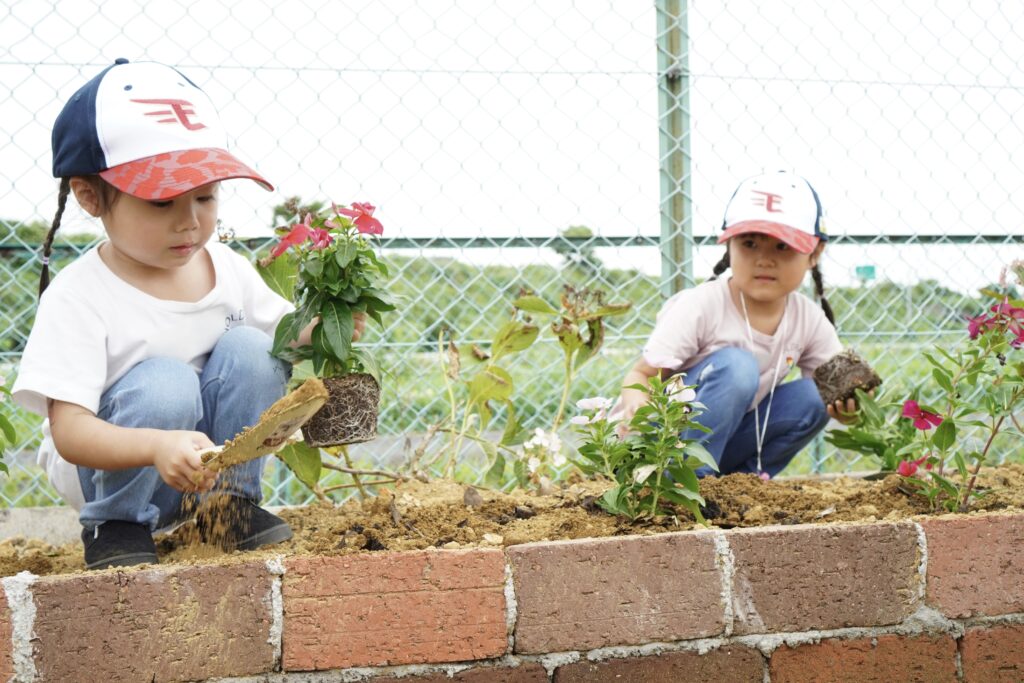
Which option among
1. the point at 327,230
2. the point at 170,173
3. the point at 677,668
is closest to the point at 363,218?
the point at 327,230

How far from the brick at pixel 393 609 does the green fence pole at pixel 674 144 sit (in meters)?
1.41

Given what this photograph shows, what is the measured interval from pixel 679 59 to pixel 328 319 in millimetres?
1459

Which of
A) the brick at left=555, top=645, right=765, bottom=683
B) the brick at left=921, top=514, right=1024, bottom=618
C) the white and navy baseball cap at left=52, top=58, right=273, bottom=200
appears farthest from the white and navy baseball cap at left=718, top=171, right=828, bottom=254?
the white and navy baseball cap at left=52, top=58, right=273, bottom=200

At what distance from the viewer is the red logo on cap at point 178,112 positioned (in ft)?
6.41

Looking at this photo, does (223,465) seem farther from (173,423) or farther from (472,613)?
(472,613)

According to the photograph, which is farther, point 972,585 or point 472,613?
point 972,585

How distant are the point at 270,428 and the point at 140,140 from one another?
0.62 meters

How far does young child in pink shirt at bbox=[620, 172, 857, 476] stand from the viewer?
8.94 ft

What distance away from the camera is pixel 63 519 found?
2.53 m

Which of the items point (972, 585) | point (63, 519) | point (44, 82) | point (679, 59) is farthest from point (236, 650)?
point (679, 59)

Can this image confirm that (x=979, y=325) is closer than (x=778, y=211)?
Yes

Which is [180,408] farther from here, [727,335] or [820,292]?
[820,292]

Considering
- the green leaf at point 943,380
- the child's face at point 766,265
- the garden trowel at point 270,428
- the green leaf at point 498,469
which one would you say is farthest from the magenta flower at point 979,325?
the garden trowel at point 270,428

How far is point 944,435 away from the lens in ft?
6.77
